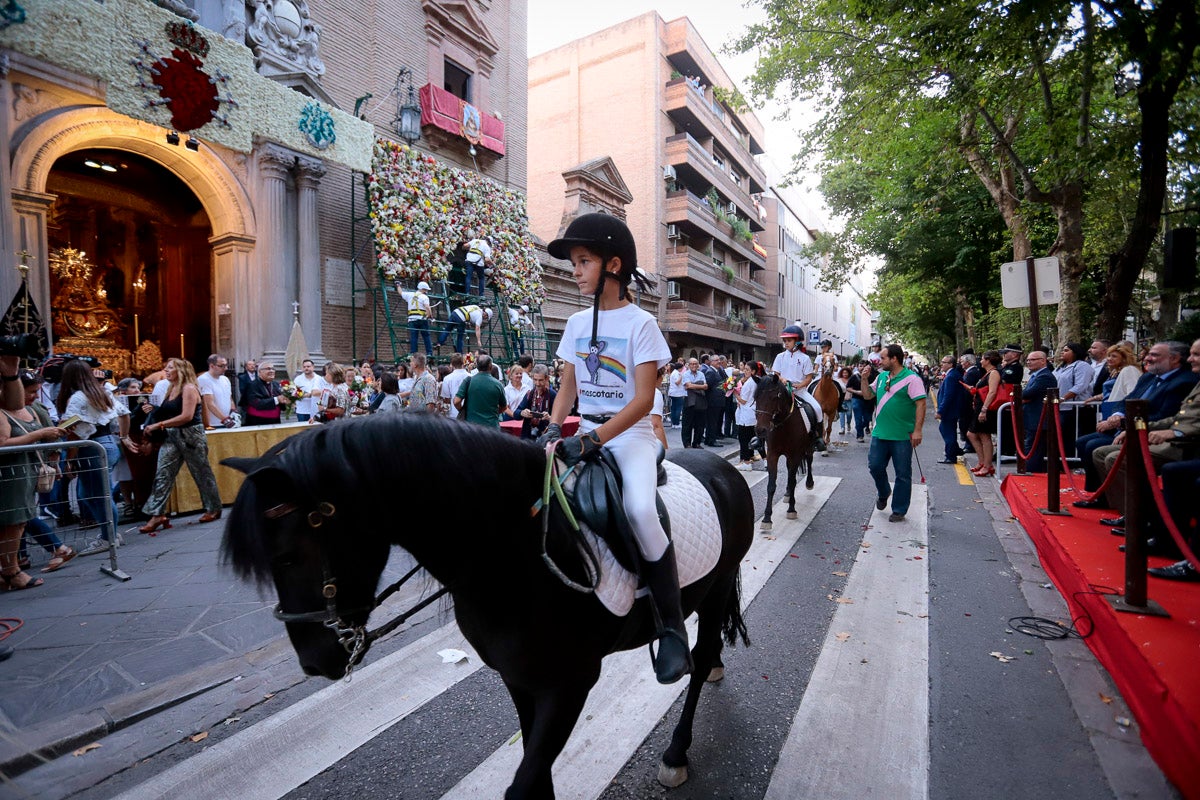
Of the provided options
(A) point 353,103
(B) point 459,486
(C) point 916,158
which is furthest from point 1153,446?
(A) point 353,103

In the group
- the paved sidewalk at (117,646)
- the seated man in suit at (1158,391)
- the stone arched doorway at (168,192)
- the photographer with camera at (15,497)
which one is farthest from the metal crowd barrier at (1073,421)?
the stone arched doorway at (168,192)

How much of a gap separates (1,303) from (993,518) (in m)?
13.7

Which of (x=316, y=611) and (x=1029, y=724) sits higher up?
(x=316, y=611)

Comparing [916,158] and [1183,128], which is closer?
[1183,128]

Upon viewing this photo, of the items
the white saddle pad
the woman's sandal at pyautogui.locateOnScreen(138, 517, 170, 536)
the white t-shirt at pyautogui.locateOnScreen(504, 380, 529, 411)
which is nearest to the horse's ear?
the white saddle pad

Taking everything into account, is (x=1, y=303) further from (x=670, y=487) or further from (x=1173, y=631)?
(x=1173, y=631)

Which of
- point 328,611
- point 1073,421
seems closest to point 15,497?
point 328,611

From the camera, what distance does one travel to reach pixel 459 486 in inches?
68.1

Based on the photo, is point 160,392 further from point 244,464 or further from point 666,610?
point 666,610

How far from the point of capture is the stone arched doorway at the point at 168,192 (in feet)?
28.6

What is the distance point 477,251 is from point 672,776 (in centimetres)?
1366

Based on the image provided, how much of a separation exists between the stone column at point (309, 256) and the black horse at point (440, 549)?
12.3 m

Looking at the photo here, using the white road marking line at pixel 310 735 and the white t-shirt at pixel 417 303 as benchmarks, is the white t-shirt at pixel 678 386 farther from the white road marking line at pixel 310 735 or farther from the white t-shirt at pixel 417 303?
the white road marking line at pixel 310 735

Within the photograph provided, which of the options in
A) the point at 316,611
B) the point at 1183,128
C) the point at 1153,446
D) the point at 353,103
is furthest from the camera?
the point at 353,103
